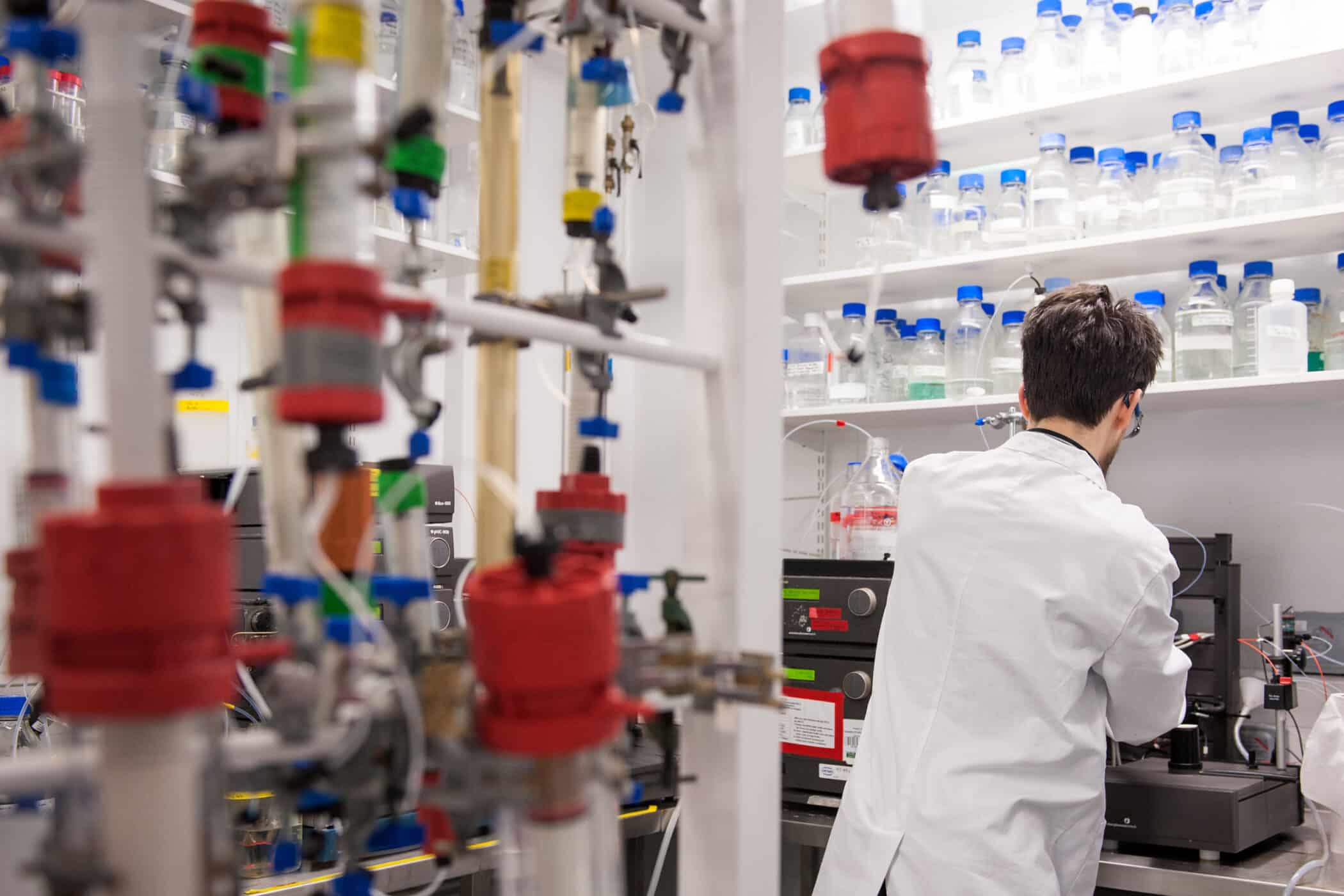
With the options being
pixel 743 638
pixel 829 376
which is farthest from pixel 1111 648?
pixel 829 376

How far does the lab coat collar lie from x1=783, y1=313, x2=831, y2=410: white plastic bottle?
0.83 m

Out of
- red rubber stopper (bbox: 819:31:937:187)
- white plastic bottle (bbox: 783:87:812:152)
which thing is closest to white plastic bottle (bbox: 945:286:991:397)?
white plastic bottle (bbox: 783:87:812:152)

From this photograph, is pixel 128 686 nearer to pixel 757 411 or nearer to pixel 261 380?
pixel 261 380

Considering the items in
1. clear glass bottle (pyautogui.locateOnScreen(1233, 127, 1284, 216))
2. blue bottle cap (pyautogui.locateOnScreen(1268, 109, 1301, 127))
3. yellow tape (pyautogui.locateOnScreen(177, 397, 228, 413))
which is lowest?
yellow tape (pyautogui.locateOnScreen(177, 397, 228, 413))

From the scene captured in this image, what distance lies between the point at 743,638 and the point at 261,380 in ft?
1.68

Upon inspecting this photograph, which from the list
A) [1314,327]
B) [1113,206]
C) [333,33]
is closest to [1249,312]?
[1314,327]

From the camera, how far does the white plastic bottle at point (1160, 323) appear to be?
7.00 feet

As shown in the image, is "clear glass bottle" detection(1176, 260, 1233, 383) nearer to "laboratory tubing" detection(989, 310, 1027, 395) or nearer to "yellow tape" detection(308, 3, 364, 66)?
"laboratory tubing" detection(989, 310, 1027, 395)

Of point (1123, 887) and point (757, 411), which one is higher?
point (757, 411)

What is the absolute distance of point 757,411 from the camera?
1.06 m

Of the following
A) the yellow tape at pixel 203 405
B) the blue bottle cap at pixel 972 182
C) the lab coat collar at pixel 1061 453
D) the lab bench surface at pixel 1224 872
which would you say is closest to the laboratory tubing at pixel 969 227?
the blue bottle cap at pixel 972 182

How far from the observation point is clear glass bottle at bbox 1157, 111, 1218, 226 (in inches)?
84.0

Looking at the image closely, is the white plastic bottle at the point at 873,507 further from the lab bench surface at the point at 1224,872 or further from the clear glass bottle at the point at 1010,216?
the lab bench surface at the point at 1224,872

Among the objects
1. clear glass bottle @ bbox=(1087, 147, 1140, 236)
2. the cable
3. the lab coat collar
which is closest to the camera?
→ the cable
